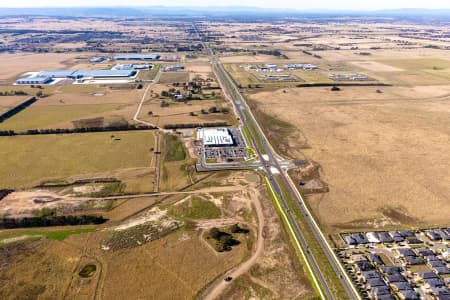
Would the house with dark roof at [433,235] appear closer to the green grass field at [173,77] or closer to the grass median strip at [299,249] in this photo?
the grass median strip at [299,249]

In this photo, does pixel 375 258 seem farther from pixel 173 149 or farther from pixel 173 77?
pixel 173 77

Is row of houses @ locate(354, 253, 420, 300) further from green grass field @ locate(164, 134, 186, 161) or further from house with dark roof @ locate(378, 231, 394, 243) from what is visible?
green grass field @ locate(164, 134, 186, 161)

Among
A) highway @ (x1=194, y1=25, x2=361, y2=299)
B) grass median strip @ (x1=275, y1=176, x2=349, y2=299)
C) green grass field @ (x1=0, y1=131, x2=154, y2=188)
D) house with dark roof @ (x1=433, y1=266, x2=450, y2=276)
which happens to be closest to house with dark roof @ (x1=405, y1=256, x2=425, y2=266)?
house with dark roof @ (x1=433, y1=266, x2=450, y2=276)

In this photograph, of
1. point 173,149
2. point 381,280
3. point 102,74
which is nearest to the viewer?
point 381,280

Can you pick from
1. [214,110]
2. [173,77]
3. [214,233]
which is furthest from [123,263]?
[173,77]

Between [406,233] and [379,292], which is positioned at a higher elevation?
[406,233]

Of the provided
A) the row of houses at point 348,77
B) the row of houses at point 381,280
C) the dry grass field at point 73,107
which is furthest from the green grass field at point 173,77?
the row of houses at point 381,280

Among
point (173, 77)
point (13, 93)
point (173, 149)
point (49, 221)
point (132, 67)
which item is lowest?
point (49, 221)
